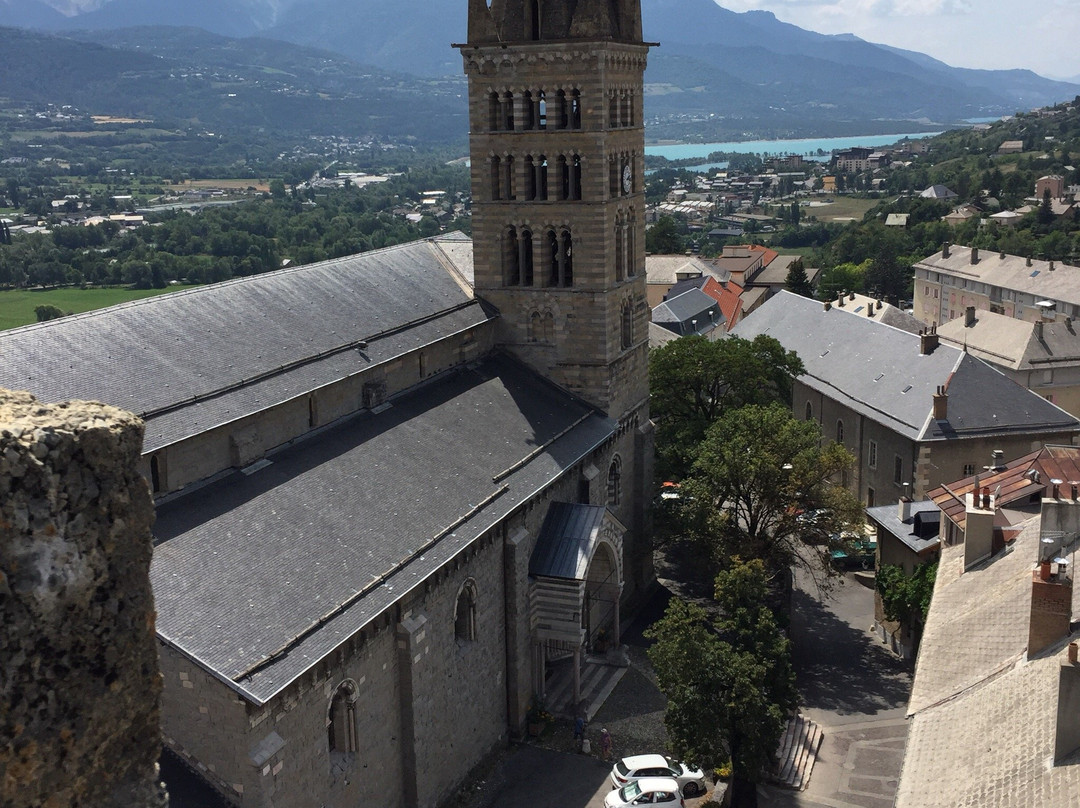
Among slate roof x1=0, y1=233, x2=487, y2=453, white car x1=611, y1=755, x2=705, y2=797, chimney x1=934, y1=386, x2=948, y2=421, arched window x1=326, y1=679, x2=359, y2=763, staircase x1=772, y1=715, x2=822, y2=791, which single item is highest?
slate roof x1=0, y1=233, x2=487, y2=453

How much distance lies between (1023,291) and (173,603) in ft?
364

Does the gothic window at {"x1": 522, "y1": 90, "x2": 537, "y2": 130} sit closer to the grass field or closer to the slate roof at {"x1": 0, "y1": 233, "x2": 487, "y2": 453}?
the slate roof at {"x1": 0, "y1": 233, "x2": 487, "y2": 453}

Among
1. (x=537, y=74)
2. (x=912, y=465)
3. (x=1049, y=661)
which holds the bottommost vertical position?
(x=912, y=465)

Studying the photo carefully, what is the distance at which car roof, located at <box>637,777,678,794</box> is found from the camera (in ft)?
127

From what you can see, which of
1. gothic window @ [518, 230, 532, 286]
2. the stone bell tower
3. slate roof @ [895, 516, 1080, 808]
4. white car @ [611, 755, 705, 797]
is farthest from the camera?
gothic window @ [518, 230, 532, 286]

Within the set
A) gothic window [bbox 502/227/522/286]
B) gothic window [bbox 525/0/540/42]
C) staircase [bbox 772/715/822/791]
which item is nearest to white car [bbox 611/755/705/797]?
staircase [bbox 772/715/822/791]

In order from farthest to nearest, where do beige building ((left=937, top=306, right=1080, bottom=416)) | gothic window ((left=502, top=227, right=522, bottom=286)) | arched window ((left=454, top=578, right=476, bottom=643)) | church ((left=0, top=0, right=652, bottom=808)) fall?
1. beige building ((left=937, top=306, right=1080, bottom=416))
2. gothic window ((left=502, top=227, right=522, bottom=286))
3. arched window ((left=454, top=578, right=476, bottom=643))
4. church ((left=0, top=0, right=652, bottom=808))

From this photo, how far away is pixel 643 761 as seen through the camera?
40406mm

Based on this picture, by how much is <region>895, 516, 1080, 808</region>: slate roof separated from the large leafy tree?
1020 inches

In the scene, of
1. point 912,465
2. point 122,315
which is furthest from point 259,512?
point 912,465

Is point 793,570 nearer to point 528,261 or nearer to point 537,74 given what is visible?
point 528,261

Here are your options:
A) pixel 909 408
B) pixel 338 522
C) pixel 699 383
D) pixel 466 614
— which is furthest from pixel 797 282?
pixel 338 522

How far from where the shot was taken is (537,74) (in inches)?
2015

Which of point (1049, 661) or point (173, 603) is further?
point (173, 603)
